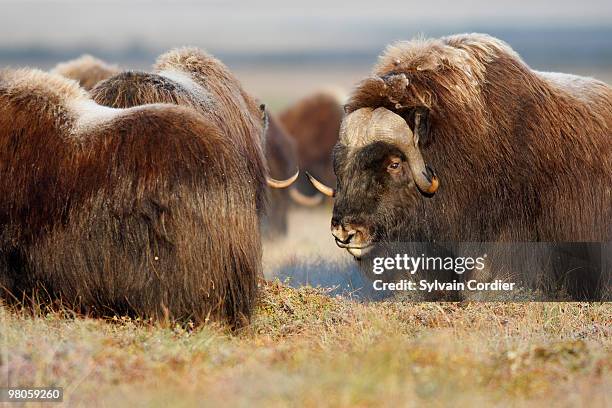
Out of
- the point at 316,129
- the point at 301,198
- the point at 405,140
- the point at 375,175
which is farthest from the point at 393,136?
the point at 316,129

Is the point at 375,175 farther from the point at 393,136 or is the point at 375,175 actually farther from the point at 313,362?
the point at 313,362

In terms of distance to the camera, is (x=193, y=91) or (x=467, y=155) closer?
(x=467, y=155)

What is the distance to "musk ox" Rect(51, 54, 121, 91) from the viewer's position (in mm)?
10031

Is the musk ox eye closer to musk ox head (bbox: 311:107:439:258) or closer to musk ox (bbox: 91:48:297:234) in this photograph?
musk ox head (bbox: 311:107:439:258)

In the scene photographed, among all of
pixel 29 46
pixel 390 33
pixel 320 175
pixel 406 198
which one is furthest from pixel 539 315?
pixel 390 33

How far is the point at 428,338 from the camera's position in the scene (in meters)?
4.47

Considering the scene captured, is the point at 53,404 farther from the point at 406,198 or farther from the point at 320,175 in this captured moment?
the point at 320,175

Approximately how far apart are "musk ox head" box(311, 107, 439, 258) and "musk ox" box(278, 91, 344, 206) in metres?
12.1

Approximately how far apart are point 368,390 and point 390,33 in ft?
396

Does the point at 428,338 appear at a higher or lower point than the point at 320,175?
higher

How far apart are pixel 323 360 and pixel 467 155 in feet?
6.17

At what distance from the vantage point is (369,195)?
17.9ft

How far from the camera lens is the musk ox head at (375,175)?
213 inches

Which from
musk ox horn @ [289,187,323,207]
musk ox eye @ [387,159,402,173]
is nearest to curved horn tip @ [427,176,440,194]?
musk ox eye @ [387,159,402,173]
